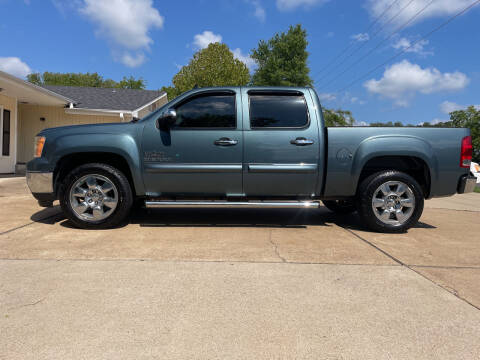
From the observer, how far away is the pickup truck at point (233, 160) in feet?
14.1

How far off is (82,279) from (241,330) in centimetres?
149

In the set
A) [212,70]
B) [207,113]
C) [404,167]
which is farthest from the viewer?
[212,70]

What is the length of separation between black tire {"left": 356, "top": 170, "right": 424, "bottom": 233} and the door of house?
13855 mm

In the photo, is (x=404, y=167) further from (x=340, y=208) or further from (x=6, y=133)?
(x=6, y=133)

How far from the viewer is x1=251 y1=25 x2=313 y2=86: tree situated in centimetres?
4078

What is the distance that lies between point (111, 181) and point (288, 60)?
41249 millimetres

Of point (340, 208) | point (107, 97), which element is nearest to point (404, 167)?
point (340, 208)

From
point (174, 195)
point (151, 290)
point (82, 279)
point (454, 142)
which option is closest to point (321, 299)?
point (151, 290)

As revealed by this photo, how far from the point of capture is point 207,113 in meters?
4.42

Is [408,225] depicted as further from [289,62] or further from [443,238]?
[289,62]

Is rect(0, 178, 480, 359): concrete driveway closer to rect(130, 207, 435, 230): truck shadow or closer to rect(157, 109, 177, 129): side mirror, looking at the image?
rect(130, 207, 435, 230): truck shadow

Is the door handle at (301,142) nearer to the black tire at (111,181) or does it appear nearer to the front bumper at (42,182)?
the black tire at (111,181)

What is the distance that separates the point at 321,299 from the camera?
7.89ft

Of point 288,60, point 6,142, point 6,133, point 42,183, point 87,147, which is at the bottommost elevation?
point 42,183
